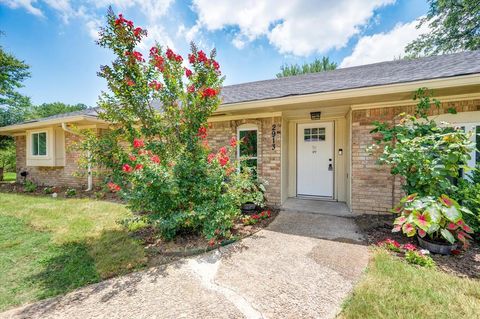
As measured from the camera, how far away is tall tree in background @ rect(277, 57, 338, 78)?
2150 cm

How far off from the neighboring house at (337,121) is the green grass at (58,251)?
1.66 metres

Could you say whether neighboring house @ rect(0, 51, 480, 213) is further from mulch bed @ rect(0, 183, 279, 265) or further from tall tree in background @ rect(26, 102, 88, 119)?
tall tree in background @ rect(26, 102, 88, 119)

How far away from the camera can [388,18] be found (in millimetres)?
Answer: 8070

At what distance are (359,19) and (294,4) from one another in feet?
11.0

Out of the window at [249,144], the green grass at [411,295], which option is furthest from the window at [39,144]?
the green grass at [411,295]

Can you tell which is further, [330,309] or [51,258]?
[51,258]

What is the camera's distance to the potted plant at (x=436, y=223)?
2779mm

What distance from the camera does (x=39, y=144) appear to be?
9328mm

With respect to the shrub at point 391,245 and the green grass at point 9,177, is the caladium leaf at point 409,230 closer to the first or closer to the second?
the shrub at point 391,245

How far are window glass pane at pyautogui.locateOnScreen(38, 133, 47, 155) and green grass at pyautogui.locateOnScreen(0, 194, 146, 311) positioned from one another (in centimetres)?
485

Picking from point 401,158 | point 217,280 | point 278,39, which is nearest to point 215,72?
point 217,280

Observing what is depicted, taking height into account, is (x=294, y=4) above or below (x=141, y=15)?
above

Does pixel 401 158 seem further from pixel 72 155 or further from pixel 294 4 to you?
pixel 72 155

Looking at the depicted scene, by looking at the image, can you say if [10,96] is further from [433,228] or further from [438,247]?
[438,247]
